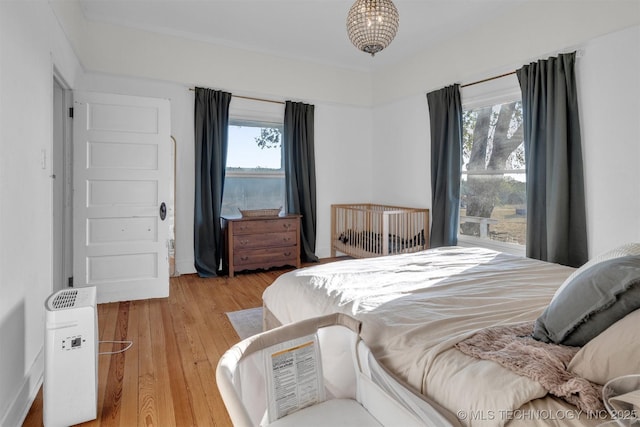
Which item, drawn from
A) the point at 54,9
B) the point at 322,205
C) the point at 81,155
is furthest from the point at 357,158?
the point at 54,9

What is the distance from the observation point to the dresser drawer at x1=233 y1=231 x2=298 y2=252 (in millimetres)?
4246

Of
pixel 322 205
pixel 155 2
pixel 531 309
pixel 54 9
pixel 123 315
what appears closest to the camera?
pixel 531 309

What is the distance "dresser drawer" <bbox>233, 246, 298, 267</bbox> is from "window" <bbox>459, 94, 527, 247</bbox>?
2.08 m

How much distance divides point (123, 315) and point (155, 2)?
2880 mm

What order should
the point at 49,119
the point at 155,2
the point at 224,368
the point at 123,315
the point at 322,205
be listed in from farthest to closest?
the point at 322,205
the point at 155,2
the point at 123,315
the point at 49,119
the point at 224,368

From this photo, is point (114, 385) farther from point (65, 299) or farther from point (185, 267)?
point (185, 267)

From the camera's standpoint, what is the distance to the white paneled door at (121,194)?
3.14m

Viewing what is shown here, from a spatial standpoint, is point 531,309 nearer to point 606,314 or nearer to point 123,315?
point 606,314

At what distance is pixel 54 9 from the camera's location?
7.91 feet

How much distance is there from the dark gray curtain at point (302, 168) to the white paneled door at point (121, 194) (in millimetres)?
1725

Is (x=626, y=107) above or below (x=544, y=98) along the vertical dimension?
below

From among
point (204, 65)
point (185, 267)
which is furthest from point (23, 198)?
point (204, 65)

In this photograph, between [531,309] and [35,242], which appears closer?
[531,309]

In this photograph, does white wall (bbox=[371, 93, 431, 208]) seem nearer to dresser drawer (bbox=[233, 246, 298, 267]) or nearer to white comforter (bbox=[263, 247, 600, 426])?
dresser drawer (bbox=[233, 246, 298, 267])
